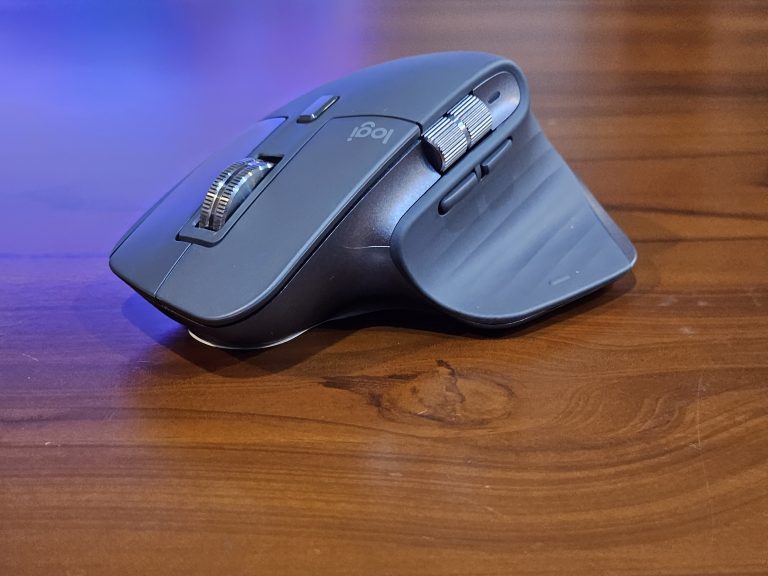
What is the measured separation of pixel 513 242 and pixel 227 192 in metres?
0.15

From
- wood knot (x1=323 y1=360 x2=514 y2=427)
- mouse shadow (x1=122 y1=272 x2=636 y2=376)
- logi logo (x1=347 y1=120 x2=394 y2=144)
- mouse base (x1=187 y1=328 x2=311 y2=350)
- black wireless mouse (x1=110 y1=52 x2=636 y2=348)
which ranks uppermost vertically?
logi logo (x1=347 y1=120 x2=394 y2=144)

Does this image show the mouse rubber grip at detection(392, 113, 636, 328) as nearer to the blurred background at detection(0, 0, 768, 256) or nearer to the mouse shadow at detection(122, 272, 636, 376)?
the mouse shadow at detection(122, 272, 636, 376)

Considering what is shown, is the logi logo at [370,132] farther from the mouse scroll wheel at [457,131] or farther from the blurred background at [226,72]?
the blurred background at [226,72]

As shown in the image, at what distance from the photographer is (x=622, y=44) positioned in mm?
816

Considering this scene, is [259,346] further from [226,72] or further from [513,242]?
[226,72]

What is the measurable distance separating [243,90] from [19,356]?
1.19ft

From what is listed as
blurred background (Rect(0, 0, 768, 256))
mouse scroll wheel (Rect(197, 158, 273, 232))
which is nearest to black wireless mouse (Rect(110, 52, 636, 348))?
mouse scroll wheel (Rect(197, 158, 273, 232))

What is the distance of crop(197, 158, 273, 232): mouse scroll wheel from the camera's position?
0.42 metres

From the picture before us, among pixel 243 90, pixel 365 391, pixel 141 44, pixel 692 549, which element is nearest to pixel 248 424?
pixel 365 391

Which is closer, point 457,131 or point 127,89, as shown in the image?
point 457,131

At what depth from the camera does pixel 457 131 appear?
0.43m

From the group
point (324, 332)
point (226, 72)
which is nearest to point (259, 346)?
point (324, 332)

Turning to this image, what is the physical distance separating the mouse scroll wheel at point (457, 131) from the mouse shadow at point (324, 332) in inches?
3.2

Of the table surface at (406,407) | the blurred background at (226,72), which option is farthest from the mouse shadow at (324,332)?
the blurred background at (226,72)
